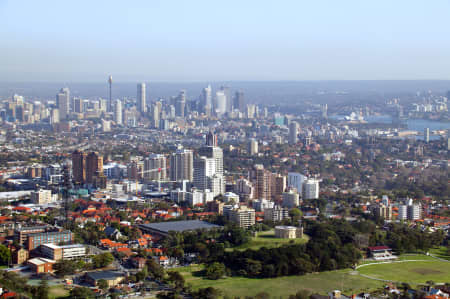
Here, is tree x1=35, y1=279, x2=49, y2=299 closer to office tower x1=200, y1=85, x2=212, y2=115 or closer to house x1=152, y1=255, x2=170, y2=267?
house x1=152, y1=255, x2=170, y2=267

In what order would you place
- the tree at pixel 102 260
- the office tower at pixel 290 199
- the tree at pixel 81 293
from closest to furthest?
the tree at pixel 81 293
the tree at pixel 102 260
the office tower at pixel 290 199

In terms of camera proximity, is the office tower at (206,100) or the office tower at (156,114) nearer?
the office tower at (156,114)

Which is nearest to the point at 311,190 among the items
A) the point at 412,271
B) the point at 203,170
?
the point at 203,170

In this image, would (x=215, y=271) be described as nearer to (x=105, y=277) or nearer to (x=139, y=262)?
(x=139, y=262)

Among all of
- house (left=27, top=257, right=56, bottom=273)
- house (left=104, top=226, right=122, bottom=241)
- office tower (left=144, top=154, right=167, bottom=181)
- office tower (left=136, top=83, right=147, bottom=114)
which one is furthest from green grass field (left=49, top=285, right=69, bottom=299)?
office tower (left=136, top=83, right=147, bottom=114)

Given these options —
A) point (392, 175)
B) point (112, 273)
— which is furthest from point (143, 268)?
point (392, 175)

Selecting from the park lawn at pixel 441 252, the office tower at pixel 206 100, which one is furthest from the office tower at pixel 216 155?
the office tower at pixel 206 100

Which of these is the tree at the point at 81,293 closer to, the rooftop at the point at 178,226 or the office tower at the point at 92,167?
the rooftop at the point at 178,226
